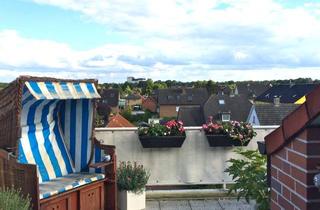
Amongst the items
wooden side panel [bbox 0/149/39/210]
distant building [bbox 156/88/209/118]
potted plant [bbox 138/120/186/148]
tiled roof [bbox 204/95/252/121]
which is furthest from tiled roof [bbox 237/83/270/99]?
wooden side panel [bbox 0/149/39/210]

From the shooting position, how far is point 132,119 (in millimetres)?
64500

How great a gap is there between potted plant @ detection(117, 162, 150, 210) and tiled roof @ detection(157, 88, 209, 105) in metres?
62.2

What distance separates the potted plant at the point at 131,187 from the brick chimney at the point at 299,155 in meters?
2.90

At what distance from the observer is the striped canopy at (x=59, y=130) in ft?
16.0

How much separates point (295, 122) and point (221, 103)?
160 ft

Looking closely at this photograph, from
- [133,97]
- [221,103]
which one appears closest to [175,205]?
[221,103]

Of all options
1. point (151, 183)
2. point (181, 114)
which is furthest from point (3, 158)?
point (181, 114)

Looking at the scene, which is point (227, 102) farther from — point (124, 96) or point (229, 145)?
point (229, 145)

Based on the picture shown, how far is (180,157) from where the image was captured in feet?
19.3

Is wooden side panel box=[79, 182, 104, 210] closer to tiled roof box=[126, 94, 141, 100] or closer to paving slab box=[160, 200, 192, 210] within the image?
paving slab box=[160, 200, 192, 210]

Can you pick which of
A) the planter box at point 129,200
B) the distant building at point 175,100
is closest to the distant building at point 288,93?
the distant building at point 175,100

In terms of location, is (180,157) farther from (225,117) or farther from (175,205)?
(225,117)

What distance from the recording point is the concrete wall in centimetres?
581

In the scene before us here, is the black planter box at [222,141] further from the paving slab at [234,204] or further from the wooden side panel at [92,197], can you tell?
the wooden side panel at [92,197]
